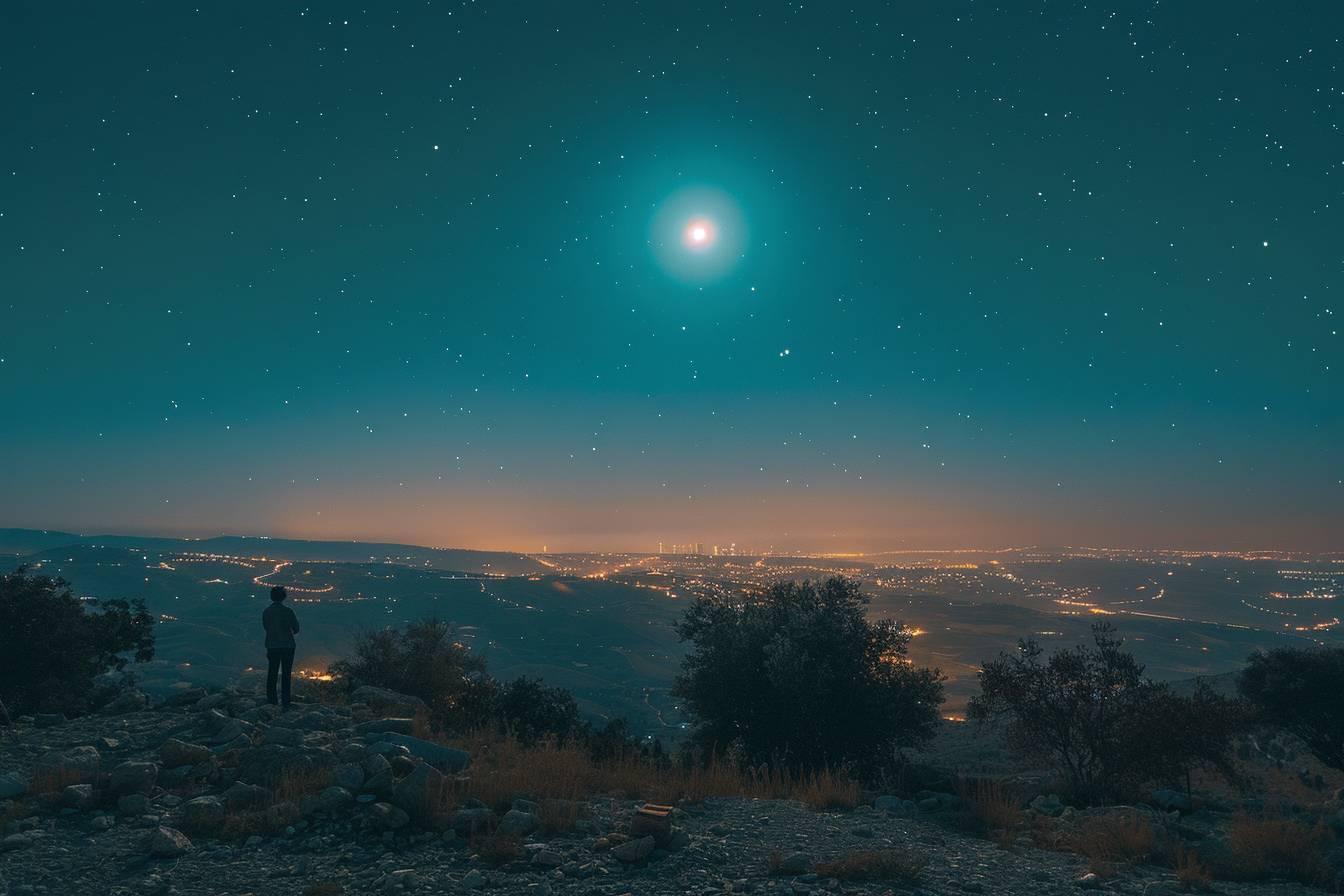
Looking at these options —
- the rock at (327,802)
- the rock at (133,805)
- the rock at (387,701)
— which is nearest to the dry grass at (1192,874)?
the rock at (327,802)

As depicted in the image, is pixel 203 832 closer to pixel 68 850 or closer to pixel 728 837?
pixel 68 850

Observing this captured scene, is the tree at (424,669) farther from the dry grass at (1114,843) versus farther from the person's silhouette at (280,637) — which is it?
the dry grass at (1114,843)

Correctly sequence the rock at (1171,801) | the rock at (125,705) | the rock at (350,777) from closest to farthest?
the rock at (350,777) < the rock at (1171,801) < the rock at (125,705)

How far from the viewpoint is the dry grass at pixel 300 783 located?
405 inches

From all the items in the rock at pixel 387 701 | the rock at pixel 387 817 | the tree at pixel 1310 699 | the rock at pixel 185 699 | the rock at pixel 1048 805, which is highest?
the rock at pixel 387 817

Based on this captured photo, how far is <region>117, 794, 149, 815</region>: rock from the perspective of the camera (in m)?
9.99

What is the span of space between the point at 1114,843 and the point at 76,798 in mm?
14135

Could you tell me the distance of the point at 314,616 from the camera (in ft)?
445

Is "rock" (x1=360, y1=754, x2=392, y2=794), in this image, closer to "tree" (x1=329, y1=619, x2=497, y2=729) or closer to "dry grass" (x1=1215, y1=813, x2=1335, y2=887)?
"dry grass" (x1=1215, y1=813, x2=1335, y2=887)

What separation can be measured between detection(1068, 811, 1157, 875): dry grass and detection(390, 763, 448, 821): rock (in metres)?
8.43

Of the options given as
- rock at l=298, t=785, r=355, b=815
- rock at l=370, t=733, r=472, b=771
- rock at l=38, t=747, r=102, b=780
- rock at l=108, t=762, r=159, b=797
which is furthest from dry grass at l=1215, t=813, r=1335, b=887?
rock at l=38, t=747, r=102, b=780

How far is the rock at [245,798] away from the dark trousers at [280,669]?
662 cm

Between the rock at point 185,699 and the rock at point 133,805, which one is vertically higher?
the rock at point 133,805

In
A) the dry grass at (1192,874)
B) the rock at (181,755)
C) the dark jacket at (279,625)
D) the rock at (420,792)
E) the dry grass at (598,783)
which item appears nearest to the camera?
the dry grass at (1192,874)
